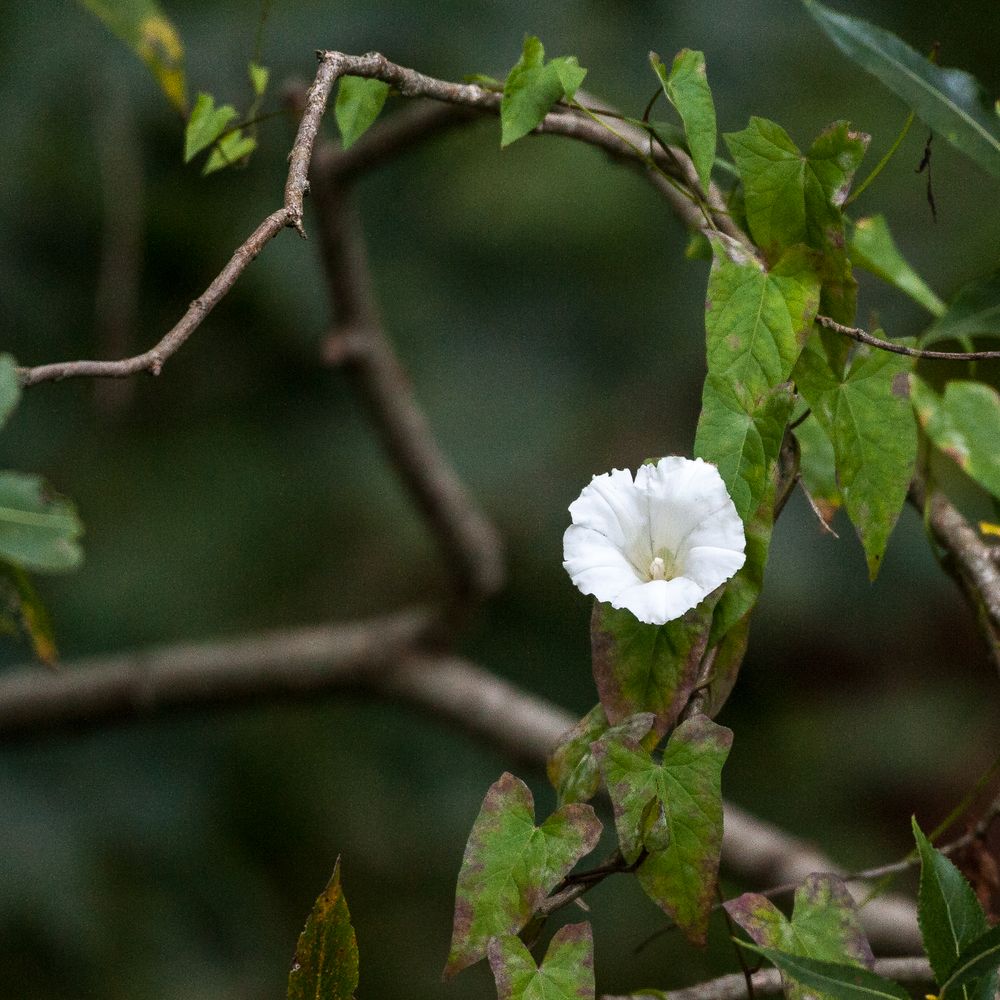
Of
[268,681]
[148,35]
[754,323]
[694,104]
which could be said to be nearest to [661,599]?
[754,323]

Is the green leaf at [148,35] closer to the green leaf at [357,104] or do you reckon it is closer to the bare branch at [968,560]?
the green leaf at [357,104]

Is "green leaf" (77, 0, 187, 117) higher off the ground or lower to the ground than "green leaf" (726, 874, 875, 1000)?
higher

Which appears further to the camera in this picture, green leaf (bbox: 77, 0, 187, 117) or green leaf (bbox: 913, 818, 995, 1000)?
green leaf (bbox: 77, 0, 187, 117)

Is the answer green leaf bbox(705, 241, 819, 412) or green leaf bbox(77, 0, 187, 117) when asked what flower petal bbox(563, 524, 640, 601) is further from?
green leaf bbox(77, 0, 187, 117)

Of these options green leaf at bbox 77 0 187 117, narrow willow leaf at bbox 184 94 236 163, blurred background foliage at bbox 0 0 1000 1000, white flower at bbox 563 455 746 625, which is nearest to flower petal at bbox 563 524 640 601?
white flower at bbox 563 455 746 625

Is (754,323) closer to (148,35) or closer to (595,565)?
(595,565)

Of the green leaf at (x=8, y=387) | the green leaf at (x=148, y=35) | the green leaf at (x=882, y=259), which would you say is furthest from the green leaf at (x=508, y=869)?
the green leaf at (x=148, y=35)

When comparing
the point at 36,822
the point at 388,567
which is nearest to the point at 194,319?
the point at 36,822
